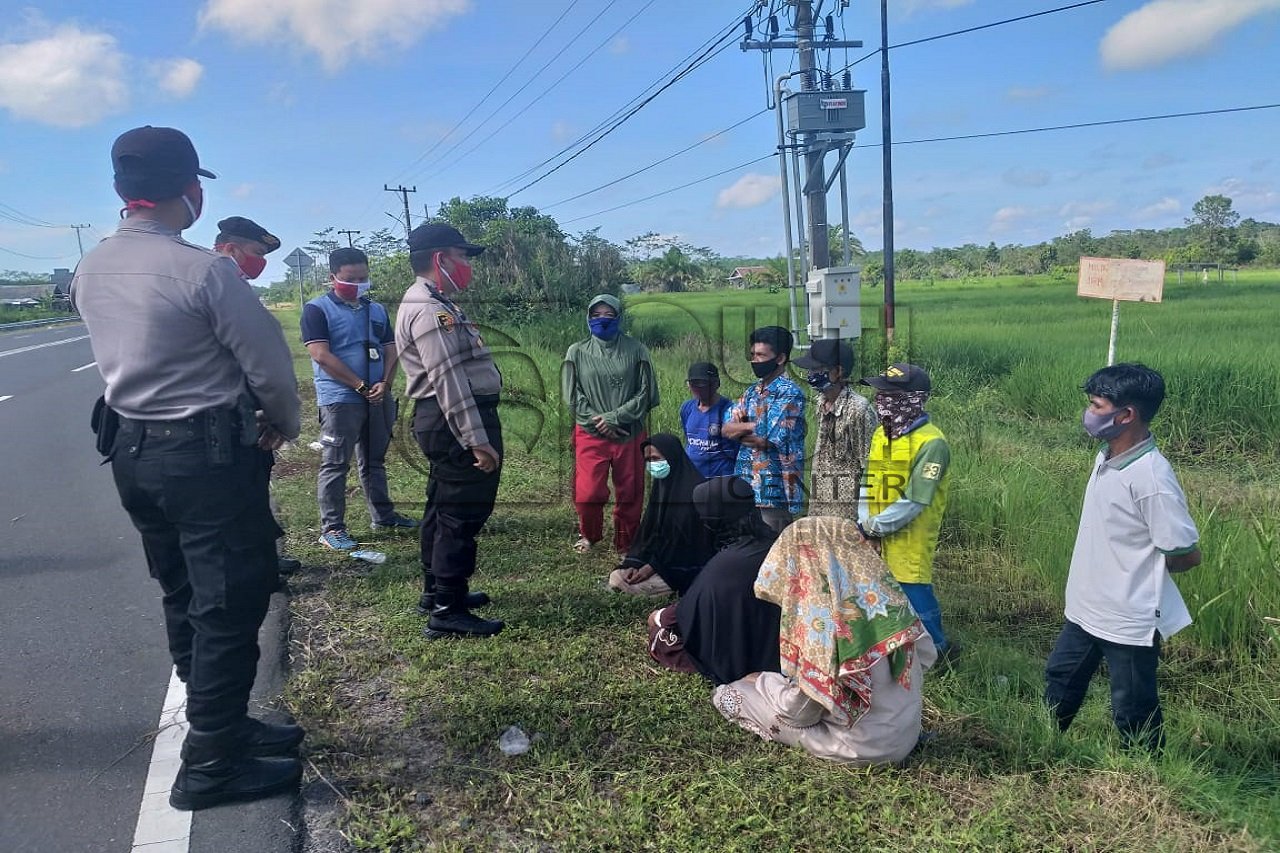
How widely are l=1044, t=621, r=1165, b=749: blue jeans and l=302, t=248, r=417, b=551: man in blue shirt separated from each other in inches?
149

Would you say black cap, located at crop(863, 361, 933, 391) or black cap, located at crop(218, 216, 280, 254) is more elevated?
black cap, located at crop(218, 216, 280, 254)

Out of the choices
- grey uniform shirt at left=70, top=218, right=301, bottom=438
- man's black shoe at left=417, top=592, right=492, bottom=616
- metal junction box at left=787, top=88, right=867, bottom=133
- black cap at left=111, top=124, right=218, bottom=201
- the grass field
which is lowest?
the grass field

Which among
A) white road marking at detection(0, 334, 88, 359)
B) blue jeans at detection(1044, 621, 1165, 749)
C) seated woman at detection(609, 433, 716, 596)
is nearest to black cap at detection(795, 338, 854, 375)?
seated woman at detection(609, 433, 716, 596)

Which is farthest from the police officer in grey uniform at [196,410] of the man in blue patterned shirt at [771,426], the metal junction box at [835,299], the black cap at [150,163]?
the metal junction box at [835,299]

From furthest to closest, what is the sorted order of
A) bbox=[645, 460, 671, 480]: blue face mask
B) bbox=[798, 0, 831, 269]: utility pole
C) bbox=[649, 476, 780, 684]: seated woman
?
bbox=[798, 0, 831, 269]: utility pole < bbox=[645, 460, 671, 480]: blue face mask < bbox=[649, 476, 780, 684]: seated woman

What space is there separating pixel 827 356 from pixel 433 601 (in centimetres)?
220

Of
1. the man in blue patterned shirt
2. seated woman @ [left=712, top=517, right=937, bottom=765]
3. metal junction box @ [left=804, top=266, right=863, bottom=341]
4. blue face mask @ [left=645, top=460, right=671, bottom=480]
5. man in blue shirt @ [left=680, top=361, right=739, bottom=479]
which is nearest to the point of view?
seated woman @ [left=712, top=517, right=937, bottom=765]

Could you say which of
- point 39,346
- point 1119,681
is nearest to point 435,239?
point 1119,681

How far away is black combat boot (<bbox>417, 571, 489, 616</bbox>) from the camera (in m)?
3.82

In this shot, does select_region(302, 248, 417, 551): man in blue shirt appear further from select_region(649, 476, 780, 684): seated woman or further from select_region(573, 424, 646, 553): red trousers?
select_region(649, 476, 780, 684): seated woman

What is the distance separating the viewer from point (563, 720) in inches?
115

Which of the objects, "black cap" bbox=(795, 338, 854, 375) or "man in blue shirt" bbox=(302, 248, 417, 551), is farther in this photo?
"man in blue shirt" bbox=(302, 248, 417, 551)

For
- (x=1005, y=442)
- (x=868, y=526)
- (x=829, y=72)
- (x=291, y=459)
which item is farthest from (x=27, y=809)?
(x=829, y=72)

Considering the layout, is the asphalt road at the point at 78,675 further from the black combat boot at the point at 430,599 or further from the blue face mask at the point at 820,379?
the blue face mask at the point at 820,379
